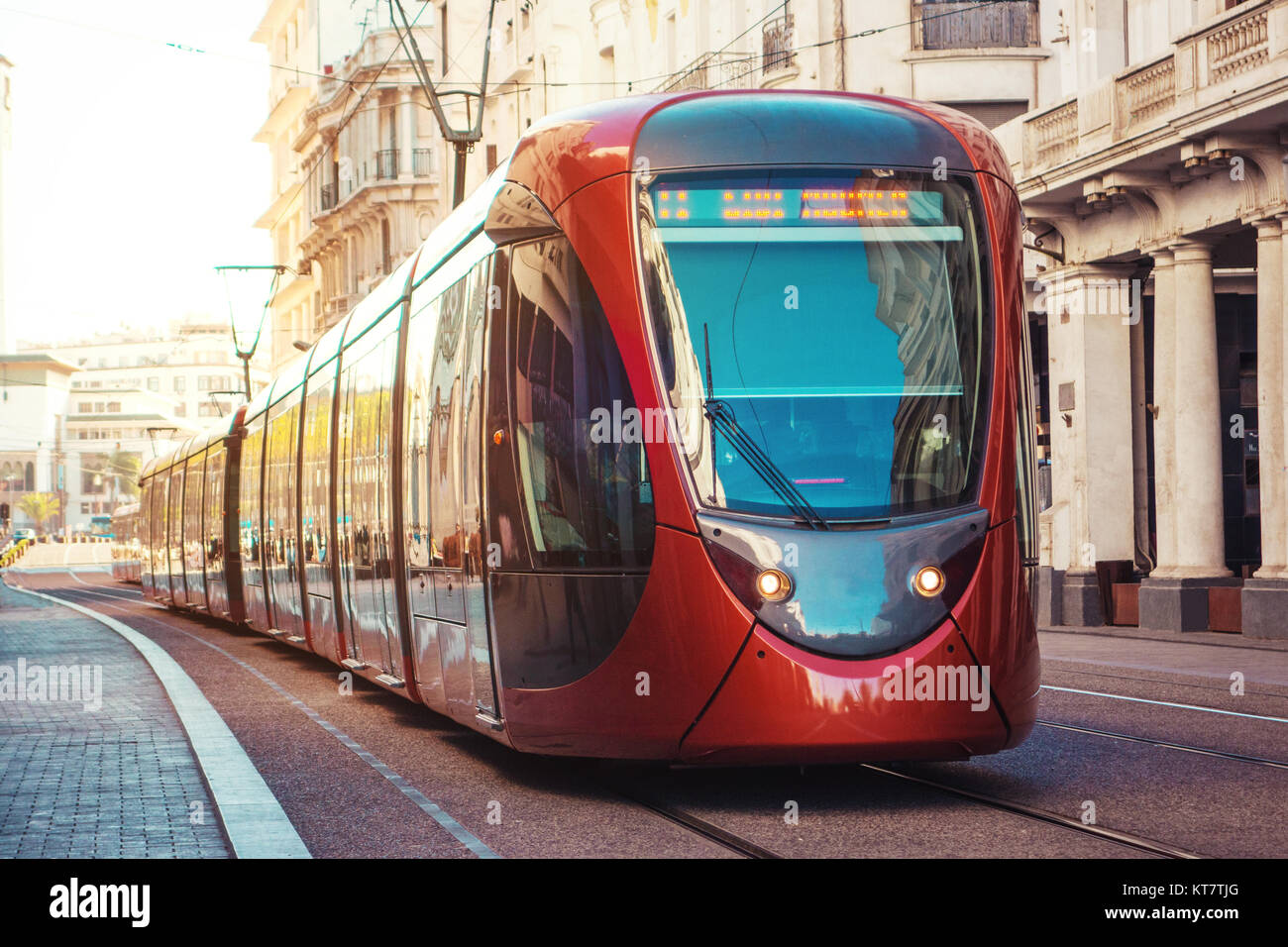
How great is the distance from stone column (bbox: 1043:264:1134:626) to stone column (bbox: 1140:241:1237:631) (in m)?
1.86

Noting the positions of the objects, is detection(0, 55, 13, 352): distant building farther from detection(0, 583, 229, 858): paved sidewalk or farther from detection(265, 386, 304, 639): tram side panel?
detection(0, 583, 229, 858): paved sidewalk

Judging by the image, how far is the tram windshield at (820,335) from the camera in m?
8.30

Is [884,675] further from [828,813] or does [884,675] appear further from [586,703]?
[586,703]

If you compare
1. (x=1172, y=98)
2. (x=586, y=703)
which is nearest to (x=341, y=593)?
(x=586, y=703)

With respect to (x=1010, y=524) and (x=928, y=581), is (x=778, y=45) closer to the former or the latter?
(x=1010, y=524)

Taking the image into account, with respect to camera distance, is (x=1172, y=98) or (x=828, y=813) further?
(x=1172, y=98)

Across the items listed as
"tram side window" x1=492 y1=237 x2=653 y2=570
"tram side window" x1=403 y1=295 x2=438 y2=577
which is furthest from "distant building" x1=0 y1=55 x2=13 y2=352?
"tram side window" x1=492 y1=237 x2=653 y2=570

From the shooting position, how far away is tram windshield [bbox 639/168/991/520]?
27.2ft

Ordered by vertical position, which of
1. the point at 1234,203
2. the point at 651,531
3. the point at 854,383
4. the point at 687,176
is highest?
the point at 1234,203

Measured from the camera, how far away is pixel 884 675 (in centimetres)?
812

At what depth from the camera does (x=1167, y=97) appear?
22719mm

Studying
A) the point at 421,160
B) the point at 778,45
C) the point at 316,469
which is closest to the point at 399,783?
the point at 316,469
